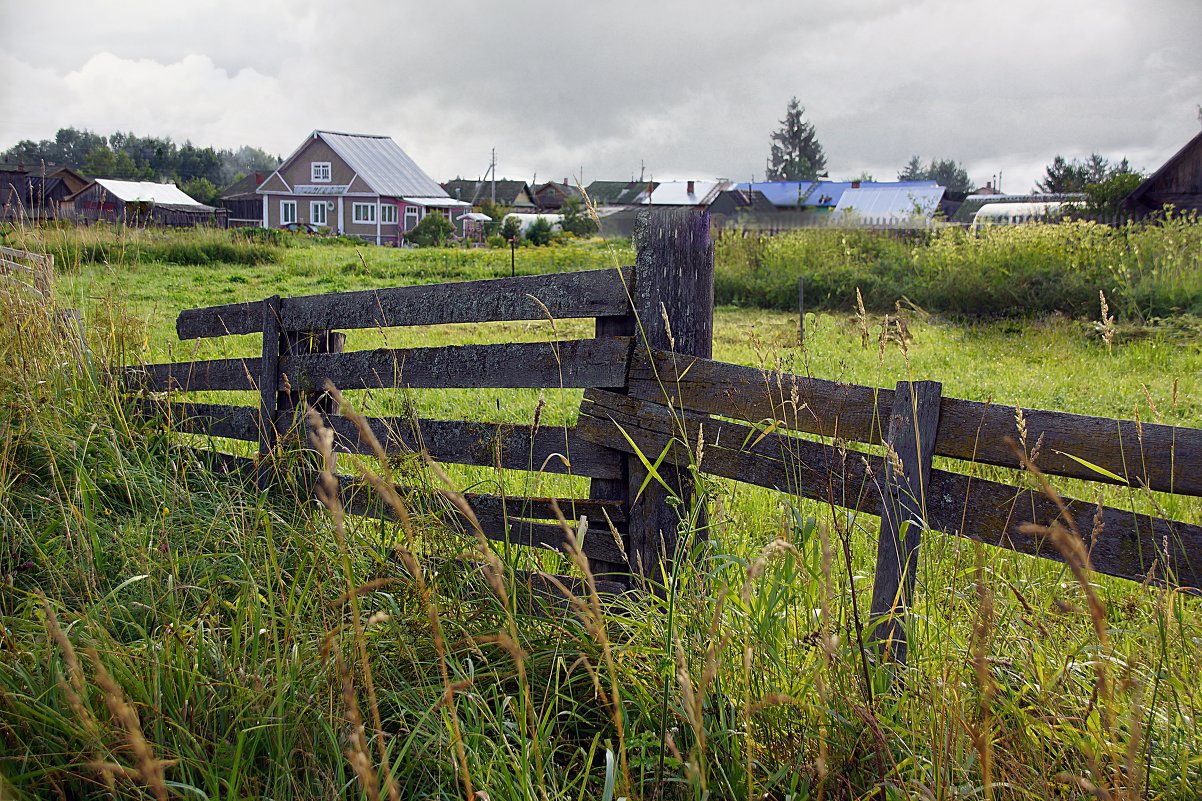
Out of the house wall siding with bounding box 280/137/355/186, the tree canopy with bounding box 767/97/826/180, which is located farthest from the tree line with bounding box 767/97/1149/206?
the house wall siding with bounding box 280/137/355/186

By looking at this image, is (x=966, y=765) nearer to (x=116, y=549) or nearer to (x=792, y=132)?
(x=116, y=549)

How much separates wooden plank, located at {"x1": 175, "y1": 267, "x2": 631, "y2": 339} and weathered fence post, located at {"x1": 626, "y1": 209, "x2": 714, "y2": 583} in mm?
118

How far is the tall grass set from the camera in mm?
13109

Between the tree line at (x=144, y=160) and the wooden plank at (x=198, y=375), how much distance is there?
2725 inches

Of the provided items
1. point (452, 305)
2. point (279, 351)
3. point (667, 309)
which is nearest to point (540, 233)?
point (279, 351)

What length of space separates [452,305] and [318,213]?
54.9m

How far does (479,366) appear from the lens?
146 inches

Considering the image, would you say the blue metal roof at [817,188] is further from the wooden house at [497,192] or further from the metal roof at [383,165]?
the metal roof at [383,165]

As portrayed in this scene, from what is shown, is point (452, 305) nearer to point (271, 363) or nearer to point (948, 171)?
point (271, 363)

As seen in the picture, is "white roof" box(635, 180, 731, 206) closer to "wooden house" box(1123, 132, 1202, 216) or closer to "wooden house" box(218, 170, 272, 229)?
"wooden house" box(218, 170, 272, 229)

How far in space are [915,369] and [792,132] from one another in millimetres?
96493

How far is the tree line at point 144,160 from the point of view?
7497cm

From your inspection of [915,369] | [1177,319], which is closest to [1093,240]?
[1177,319]

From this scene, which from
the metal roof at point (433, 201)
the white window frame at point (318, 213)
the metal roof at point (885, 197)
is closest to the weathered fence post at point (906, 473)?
the metal roof at point (885, 197)
